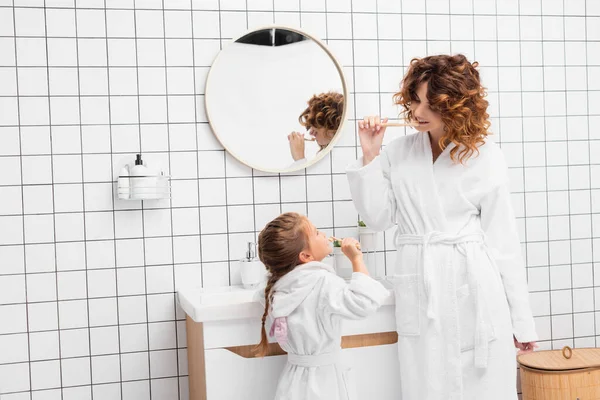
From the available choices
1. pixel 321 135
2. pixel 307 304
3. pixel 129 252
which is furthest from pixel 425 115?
pixel 129 252

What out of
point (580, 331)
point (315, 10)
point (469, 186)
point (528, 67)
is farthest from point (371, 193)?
point (580, 331)

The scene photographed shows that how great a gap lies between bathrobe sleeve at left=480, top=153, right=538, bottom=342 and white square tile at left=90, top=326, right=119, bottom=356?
1410mm

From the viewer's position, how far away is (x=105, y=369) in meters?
2.53

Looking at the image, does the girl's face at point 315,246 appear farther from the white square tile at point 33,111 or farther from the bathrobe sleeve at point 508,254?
the white square tile at point 33,111

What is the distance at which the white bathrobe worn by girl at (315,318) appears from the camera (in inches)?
77.9

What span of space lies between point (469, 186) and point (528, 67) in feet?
3.27

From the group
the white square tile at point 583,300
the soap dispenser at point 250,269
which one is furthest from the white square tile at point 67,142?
the white square tile at point 583,300

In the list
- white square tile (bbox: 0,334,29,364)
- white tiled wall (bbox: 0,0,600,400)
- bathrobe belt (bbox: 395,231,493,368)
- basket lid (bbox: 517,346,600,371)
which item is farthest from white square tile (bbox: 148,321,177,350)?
basket lid (bbox: 517,346,600,371)

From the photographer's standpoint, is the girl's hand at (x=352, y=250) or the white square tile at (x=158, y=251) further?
the white square tile at (x=158, y=251)

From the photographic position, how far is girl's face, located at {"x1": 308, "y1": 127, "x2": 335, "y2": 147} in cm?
267

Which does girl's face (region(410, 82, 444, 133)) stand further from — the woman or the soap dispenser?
the soap dispenser

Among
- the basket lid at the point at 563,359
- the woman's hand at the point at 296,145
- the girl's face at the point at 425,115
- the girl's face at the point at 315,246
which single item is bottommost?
the basket lid at the point at 563,359

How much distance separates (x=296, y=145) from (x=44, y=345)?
120cm

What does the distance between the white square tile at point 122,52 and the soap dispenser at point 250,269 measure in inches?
32.3
